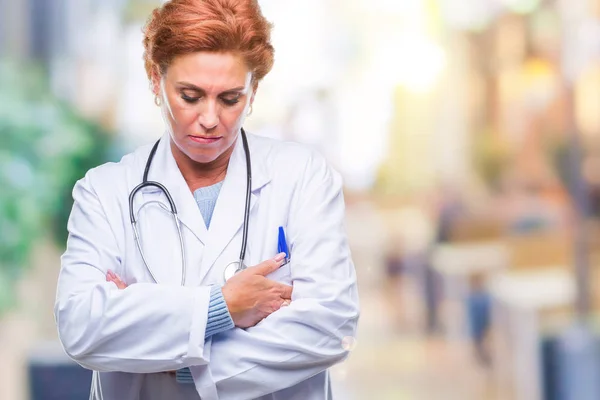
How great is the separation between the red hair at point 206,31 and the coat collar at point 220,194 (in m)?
0.12

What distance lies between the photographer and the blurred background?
330cm

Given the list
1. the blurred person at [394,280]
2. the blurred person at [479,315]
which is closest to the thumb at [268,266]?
the blurred person at [394,280]

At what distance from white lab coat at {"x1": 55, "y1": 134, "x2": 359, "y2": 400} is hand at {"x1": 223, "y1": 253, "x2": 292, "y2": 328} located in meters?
0.01

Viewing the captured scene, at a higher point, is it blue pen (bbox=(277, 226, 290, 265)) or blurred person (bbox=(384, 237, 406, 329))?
blue pen (bbox=(277, 226, 290, 265))

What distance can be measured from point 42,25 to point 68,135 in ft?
2.01

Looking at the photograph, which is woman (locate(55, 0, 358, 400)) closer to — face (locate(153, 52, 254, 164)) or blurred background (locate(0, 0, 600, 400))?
face (locate(153, 52, 254, 164))

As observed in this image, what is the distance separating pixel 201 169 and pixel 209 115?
134 mm

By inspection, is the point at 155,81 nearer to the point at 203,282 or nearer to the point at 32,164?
the point at 203,282

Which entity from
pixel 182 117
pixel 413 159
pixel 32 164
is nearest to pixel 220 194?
pixel 182 117

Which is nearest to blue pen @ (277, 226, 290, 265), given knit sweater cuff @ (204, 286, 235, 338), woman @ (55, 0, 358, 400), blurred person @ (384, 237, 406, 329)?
woman @ (55, 0, 358, 400)

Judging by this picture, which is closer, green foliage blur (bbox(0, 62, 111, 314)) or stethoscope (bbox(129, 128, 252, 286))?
stethoscope (bbox(129, 128, 252, 286))

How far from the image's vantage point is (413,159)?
4.54 meters

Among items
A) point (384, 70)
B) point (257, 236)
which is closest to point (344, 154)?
point (384, 70)

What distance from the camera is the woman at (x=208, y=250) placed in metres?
1.10
